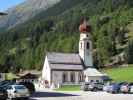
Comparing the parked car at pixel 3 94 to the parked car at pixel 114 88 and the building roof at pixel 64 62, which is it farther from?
the building roof at pixel 64 62

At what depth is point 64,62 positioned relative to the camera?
383 ft

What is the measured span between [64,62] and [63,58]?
5.18 ft

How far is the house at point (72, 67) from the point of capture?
367ft

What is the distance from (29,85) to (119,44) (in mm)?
136802

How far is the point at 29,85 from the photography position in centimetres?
6100

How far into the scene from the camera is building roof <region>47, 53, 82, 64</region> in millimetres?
115281

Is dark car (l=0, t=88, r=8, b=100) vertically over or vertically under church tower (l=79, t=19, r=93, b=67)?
under

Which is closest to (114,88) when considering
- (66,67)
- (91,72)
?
(91,72)

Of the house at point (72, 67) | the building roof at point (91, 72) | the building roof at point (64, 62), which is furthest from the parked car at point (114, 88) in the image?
the building roof at point (64, 62)

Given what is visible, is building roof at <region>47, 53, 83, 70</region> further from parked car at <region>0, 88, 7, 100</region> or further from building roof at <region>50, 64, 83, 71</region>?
parked car at <region>0, 88, 7, 100</region>

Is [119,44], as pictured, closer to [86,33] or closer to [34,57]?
[34,57]

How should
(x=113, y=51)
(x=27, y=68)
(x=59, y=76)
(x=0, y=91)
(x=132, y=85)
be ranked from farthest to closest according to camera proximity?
(x=27, y=68), (x=113, y=51), (x=59, y=76), (x=132, y=85), (x=0, y=91)

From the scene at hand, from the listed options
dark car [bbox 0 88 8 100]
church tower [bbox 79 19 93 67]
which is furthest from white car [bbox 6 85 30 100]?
church tower [bbox 79 19 93 67]

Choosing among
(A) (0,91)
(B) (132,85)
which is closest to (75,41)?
(B) (132,85)
